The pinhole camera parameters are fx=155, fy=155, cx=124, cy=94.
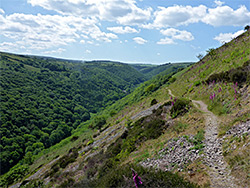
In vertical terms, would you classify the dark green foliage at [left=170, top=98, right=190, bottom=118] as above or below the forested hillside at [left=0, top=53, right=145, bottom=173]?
above

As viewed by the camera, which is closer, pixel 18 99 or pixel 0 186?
pixel 0 186

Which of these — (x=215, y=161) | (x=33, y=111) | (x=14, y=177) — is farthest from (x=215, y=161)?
(x=33, y=111)

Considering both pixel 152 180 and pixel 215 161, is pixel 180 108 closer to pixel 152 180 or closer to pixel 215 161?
pixel 215 161

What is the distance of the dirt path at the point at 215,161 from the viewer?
6629mm

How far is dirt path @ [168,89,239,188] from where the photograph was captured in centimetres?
663

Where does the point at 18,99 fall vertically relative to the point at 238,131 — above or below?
below

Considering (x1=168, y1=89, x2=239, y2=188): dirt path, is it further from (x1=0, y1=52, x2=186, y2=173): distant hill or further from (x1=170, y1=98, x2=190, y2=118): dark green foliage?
(x1=0, y1=52, x2=186, y2=173): distant hill

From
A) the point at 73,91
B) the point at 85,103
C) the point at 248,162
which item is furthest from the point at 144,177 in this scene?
the point at 73,91

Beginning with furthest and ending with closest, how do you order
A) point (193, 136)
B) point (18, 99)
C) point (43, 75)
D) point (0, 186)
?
point (43, 75) < point (18, 99) < point (0, 186) < point (193, 136)

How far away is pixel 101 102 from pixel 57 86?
56.6 meters

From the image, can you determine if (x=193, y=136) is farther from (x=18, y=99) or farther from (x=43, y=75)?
(x=43, y=75)

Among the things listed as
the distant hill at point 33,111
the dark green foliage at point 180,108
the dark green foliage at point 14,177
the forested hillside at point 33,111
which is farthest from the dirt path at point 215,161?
the forested hillside at point 33,111

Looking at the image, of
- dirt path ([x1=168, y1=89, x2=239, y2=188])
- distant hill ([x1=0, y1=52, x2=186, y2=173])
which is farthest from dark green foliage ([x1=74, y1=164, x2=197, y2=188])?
distant hill ([x1=0, y1=52, x2=186, y2=173])

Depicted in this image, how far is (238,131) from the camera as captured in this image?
Result: 8.84 m
